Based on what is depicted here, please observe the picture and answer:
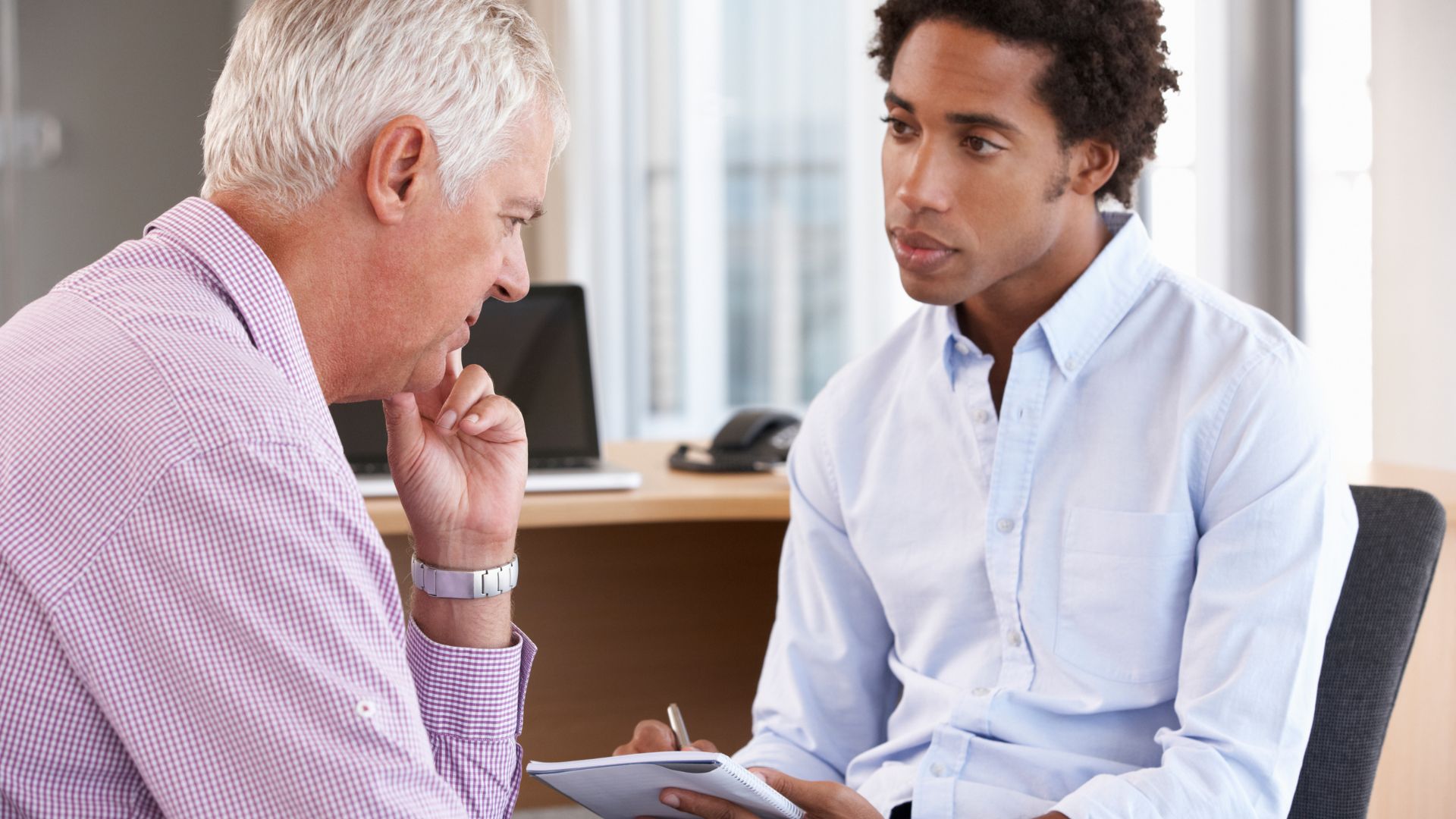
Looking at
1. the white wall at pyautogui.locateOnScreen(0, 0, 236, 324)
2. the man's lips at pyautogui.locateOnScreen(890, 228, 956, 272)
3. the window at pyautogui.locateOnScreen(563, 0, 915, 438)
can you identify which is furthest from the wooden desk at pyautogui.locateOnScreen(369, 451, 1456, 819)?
the white wall at pyautogui.locateOnScreen(0, 0, 236, 324)

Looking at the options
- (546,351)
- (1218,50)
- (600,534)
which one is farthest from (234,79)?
(1218,50)

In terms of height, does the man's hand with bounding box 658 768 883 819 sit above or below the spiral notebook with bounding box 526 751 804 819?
below

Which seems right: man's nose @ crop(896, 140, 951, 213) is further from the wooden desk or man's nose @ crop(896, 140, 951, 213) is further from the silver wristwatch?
the wooden desk

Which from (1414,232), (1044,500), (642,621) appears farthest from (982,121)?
(1414,232)

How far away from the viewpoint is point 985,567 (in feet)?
4.31

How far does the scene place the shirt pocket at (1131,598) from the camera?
4.00 feet

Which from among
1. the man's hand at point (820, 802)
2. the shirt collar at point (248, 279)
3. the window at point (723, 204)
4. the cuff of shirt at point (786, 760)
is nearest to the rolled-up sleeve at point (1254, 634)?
the man's hand at point (820, 802)

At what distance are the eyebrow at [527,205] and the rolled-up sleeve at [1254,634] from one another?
64cm

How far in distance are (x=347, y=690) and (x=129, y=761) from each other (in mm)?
134

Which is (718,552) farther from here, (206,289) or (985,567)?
(206,289)

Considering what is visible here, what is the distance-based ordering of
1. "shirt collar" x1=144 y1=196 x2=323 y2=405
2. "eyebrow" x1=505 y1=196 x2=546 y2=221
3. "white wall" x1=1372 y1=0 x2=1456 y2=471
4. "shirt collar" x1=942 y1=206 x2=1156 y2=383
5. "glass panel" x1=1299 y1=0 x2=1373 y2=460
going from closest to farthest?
"shirt collar" x1=144 y1=196 x2=323 y2=405
"eyebrow" x1=505 y1=196 x2=546 y2=221
"shirt collar" x1=942 y1=206 x2=1156 y2=383
"white wall" x1=1372 y1=0 x2=1456 y2=471
"glass panel" x1=1299 y1=0 x2=1373 y2=460

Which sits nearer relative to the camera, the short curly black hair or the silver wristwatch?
the silver wristwatch

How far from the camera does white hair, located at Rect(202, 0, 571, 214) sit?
2.92 ft

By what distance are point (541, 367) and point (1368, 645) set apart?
3.59 ft
